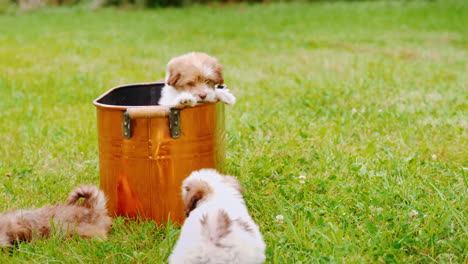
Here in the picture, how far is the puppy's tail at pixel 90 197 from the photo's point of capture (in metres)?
3.38

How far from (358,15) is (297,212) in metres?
14.3

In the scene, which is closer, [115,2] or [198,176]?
[198,176]

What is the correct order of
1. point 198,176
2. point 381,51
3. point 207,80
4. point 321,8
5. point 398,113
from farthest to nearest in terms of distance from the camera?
point 321,8
point 381,51
point 398,113
point 207,80
point 198,176

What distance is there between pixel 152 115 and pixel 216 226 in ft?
3.19

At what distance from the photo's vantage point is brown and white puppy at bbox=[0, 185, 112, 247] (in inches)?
123

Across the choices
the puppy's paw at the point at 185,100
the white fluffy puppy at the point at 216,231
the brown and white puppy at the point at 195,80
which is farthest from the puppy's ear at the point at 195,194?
the brown and white puppy at the point at 195,80

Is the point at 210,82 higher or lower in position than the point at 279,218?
higher

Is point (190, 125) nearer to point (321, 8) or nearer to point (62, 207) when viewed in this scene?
point (62, 207)

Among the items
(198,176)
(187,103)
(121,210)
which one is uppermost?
(187,103)

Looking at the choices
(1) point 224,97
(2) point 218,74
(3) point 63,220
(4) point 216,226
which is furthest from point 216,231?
(2) point 218,74

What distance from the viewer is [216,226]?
8.09 feet

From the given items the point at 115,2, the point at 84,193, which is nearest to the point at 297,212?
the point at 84,193

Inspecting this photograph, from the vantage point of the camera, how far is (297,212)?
3416mm

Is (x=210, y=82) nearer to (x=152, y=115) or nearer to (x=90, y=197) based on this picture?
(x=152, y=115)
